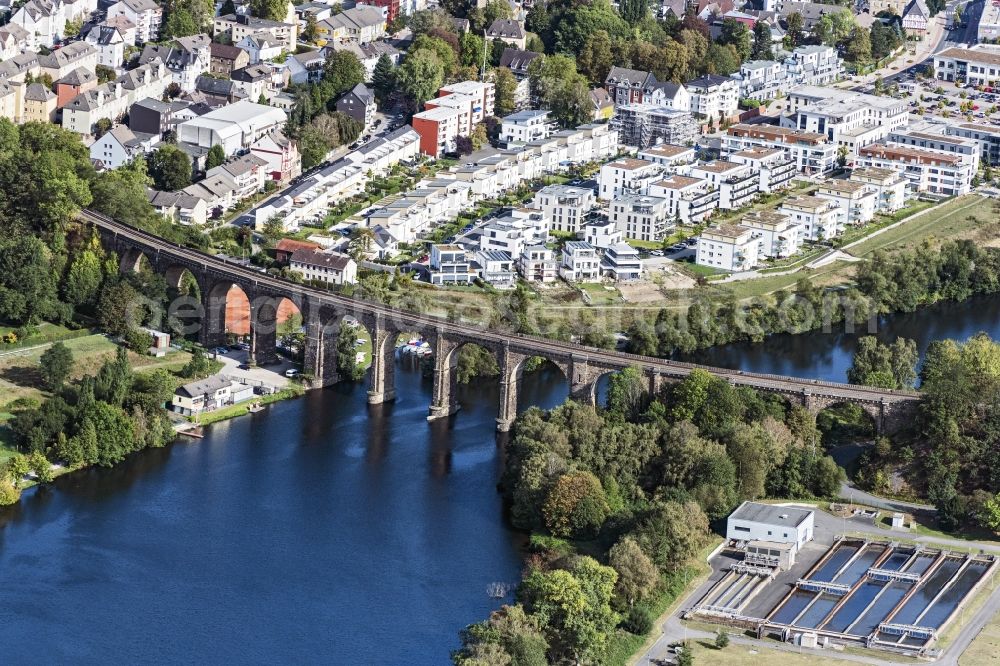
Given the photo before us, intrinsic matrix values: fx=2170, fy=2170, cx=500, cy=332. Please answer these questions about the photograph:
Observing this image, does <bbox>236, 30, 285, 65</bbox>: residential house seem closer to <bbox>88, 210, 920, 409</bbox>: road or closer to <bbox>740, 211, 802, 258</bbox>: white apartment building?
<bbox>88, 210, 920, 409</bbox>: road

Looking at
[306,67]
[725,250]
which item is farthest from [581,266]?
[306,67]

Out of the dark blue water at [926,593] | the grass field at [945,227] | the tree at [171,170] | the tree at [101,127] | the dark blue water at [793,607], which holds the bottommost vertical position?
the dark blue water at [793,607]

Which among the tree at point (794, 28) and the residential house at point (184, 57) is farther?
the tree at point (794, 28)

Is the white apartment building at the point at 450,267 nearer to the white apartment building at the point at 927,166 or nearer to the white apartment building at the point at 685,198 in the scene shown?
the white apartment building at the point at 685,198

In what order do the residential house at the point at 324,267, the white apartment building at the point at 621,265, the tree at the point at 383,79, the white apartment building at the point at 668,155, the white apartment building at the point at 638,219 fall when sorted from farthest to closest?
the tree at the point at 383,79, the white apartment building at the point at 668,155, the white apartment building at the point at 638,219, the white apartment building at the point at 621,265, the residential house at the point at 324,267

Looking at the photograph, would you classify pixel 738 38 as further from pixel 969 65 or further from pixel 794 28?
pixel 969 65

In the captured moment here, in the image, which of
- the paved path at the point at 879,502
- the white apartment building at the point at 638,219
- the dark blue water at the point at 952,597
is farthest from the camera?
the white apartment building at the point at 638,219

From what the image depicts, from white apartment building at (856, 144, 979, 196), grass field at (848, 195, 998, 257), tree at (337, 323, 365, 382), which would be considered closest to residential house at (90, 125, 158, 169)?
tree at (337, 323, 365, 382)

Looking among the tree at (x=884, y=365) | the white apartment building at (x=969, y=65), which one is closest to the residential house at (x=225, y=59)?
the white apartment building at (x=969, y=65)
